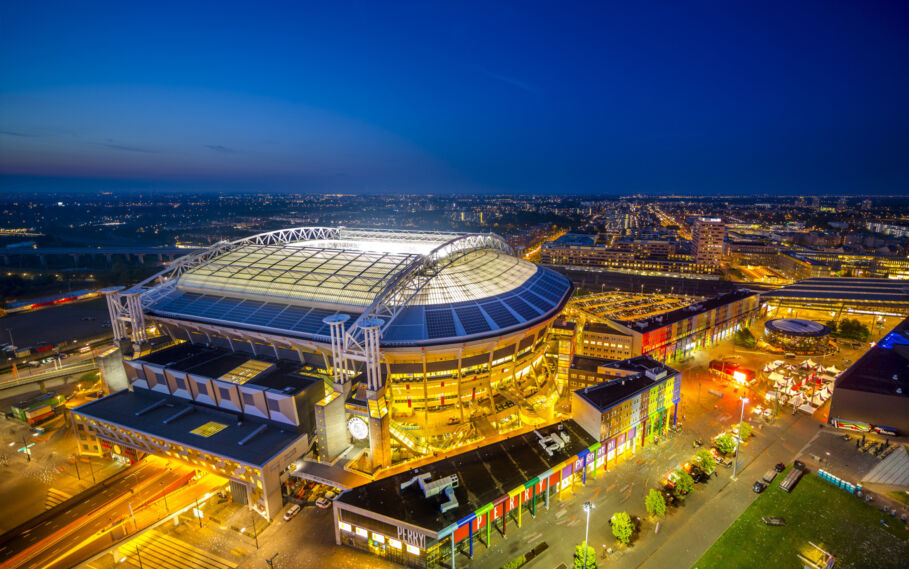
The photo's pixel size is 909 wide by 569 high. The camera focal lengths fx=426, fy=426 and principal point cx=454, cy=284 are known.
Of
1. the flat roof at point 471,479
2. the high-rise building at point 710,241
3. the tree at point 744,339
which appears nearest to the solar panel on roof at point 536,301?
the flat roof at point 471,479

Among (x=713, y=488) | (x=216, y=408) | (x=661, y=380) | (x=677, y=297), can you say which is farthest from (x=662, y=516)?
(x=677, y=297)

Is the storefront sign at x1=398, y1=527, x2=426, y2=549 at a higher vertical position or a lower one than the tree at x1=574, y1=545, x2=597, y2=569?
higher

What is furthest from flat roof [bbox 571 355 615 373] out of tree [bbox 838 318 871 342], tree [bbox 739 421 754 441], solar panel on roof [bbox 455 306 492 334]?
tree [bbox 838 318 871 342]

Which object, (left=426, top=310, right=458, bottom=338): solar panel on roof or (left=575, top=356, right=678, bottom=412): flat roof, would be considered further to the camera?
(left=426, top=310, right=458, bottom=338): solar panel on roof

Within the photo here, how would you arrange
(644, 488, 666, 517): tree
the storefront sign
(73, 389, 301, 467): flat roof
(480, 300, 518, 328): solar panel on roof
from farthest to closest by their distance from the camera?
(480, 300, 518, 328): solar panel on roof → (73, 389, 301, 467): flat roof → (644, 488, 666, 517): tree → the storefront sign

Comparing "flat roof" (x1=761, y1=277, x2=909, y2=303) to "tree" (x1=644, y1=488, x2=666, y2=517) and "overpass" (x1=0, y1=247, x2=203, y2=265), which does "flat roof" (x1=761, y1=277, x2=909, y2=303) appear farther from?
"overpass" (x1=0, y1=247, x2=203, y2=265)

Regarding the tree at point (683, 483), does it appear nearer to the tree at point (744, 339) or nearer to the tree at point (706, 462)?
the tree at point (706, 462)

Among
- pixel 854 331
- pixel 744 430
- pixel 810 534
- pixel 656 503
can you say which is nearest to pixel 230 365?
pixel 656 503

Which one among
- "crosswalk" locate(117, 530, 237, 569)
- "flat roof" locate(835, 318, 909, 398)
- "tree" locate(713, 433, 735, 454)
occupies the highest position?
"flat roof" locate(835, 318, 909, 398)
